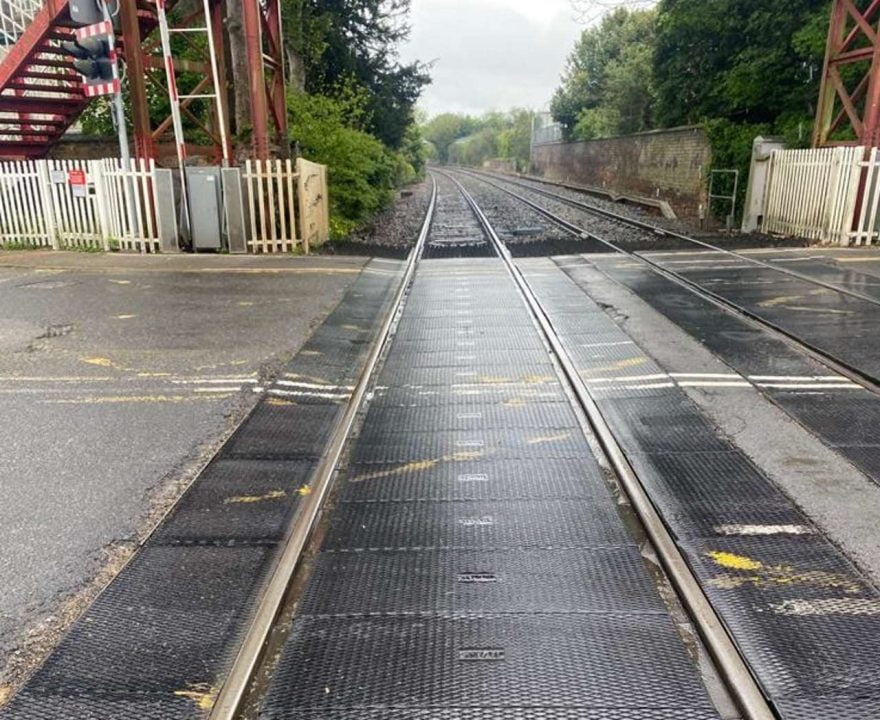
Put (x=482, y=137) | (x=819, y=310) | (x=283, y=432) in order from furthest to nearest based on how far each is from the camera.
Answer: (x=482, y=137), (x=819, y=310), (x=283, y=432)

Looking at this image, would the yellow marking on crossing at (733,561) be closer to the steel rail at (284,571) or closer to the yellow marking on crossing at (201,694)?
the steel rail at (284,571)

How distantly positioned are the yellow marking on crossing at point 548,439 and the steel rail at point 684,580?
8.6 inches

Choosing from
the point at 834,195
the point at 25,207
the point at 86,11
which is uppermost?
the point at 86,11

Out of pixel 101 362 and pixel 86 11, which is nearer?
pixel 101 362

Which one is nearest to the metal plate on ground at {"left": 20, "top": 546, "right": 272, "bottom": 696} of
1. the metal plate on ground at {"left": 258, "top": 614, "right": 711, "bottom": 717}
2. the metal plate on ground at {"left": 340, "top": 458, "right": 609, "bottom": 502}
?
the metal plate on ground at {"left": 258, "top": 614, "right": 711, "bottom": 717}

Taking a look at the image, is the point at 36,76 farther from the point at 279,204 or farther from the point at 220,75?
the point at 279,204

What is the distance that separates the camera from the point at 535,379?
614cm

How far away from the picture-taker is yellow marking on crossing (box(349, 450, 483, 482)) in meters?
4.34

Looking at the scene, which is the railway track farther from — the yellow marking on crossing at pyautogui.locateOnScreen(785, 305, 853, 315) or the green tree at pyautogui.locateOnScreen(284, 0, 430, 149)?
the green tree at pyautogui.locateOnScreen(284, 0, 430, 149)

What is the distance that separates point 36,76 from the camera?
1427cm

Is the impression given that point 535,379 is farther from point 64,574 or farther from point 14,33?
point 14,33

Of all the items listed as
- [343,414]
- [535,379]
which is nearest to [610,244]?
[535,379]

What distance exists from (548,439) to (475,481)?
82 centimetres

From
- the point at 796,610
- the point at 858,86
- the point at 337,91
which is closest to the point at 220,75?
the point at 337,91
